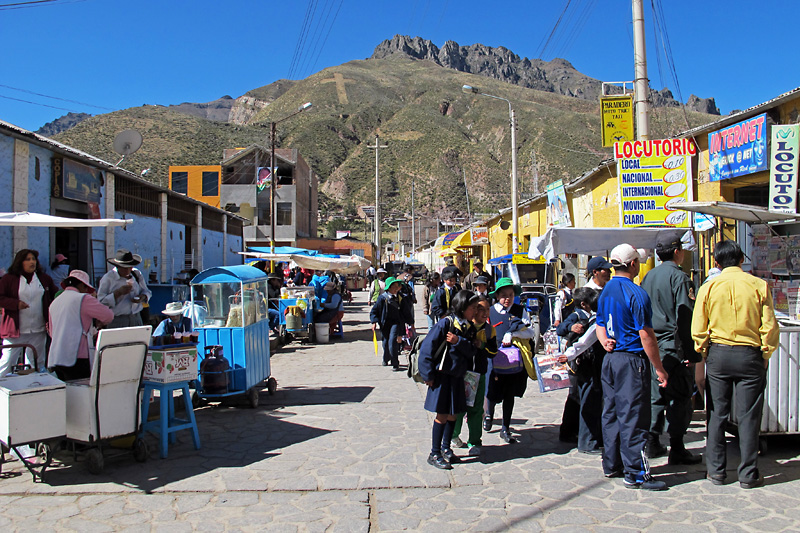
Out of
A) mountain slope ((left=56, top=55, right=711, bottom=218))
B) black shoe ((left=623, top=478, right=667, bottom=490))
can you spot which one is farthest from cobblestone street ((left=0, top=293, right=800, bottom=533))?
mountain slope ((left=56, top=55, right=711, bottom=218))

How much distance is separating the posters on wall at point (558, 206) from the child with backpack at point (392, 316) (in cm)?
994

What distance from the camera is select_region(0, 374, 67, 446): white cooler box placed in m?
4.65

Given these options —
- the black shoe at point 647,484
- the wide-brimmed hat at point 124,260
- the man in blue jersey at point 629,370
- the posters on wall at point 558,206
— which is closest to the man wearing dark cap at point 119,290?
the wide-brimmed hat at point 124,260

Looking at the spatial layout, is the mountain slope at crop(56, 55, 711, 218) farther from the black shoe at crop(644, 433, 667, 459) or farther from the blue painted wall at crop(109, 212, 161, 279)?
the black shoe at crop(644, 433, 667, 459)

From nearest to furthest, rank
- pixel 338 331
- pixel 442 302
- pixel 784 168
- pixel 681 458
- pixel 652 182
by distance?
1. pixel 681 458
2. pixel 442 302
3. pixel 784 168
4. pixel 652 182
5. pixel 338 331

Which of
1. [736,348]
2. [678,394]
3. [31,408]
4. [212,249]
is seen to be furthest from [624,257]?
[212,249]

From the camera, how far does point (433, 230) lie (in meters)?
92.3

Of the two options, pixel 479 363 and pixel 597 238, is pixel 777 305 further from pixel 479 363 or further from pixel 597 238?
pixel 479 363

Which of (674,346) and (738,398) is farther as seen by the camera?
(674,346)

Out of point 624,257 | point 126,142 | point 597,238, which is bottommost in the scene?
point 624,257

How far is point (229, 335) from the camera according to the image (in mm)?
7371

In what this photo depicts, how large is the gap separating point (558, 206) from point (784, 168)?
10.8m

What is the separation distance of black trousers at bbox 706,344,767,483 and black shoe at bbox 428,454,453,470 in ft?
7.11

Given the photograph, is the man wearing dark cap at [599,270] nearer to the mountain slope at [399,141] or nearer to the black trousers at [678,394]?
the black trousers at [678,394]
